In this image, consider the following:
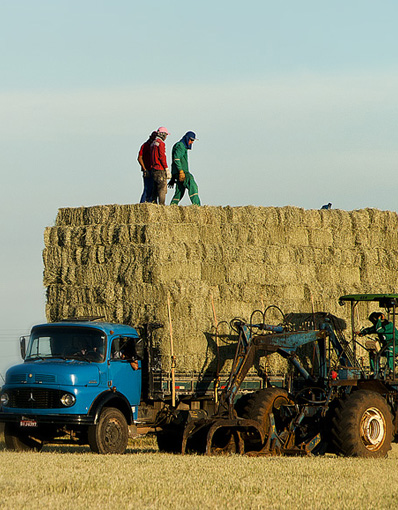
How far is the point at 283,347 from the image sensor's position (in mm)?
21719

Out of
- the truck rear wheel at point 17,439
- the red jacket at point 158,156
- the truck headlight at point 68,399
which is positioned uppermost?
the red jacket at point 158,156

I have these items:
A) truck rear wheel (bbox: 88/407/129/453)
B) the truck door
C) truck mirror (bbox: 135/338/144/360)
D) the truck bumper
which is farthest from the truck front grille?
truck mirror (bbox: 135/338/144/360)

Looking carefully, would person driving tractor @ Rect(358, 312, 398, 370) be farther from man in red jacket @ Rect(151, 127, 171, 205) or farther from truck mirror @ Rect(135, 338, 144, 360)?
man in red jacket @ Rect(151, 127, 171, 205)

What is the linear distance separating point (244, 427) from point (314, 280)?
225 inches

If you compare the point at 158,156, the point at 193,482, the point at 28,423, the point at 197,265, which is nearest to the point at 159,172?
the point at 158,156

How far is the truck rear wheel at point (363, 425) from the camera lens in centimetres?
1970

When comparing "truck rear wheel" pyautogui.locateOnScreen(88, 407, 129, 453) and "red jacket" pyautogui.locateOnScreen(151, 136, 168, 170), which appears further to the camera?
"red jacket" pyautogui.locateOnScreen(151, 136, 168, 170)

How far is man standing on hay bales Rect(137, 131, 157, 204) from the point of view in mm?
26734

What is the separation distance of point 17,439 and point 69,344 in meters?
2.25

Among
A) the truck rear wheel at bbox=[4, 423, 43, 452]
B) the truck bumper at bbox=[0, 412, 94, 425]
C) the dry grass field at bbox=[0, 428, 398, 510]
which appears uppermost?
the truck bumper at bbox=[0, 412, 94, 425]

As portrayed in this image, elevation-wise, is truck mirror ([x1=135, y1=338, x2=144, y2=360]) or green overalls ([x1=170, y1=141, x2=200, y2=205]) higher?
green overalls ([x1=170, y1=141, x2=200, y2=205])

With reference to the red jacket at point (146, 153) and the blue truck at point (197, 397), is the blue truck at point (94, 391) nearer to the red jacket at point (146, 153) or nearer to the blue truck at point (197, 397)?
the blue truck at point (197, 397)

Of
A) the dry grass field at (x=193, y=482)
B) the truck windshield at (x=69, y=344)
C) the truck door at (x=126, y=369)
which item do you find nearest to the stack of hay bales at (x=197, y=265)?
the truck door at (x=126, y=369)

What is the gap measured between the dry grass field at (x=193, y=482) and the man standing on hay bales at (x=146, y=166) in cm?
962
